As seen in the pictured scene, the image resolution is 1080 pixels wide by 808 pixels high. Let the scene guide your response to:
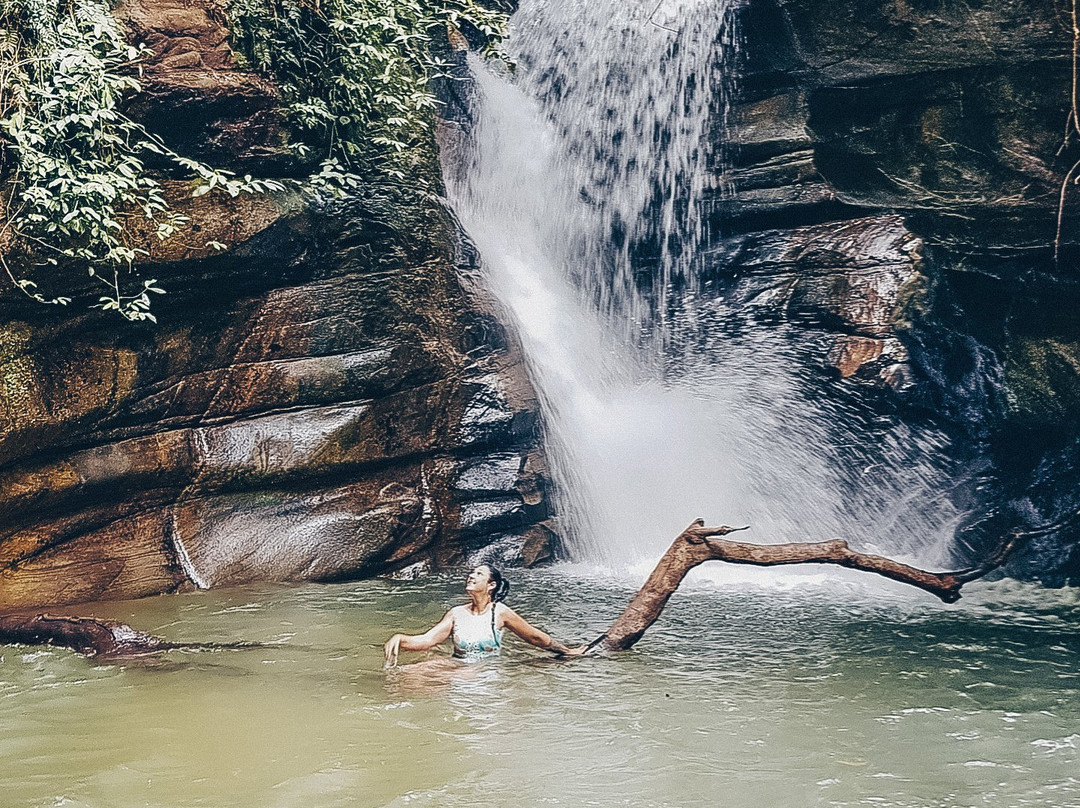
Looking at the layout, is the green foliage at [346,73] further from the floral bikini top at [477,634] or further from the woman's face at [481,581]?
the floral bikini top at [477,634]

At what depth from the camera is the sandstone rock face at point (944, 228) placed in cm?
955

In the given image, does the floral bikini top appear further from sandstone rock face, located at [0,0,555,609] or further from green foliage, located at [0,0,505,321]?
green foliage, located at [0,0,505,321]

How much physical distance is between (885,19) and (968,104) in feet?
4.21

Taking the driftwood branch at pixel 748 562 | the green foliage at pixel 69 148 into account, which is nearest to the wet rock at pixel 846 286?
the driftwood branch at pixel 748 562

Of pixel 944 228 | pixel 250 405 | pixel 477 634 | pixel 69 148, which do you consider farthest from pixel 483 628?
pixel 944 228

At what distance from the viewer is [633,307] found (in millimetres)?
11852

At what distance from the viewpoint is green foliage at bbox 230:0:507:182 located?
9430 millimetres

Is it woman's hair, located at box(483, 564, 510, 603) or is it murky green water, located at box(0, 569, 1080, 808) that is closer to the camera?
murky green water, located at box(0, 569, 1080, 808)

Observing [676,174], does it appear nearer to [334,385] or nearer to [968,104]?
[968,104]

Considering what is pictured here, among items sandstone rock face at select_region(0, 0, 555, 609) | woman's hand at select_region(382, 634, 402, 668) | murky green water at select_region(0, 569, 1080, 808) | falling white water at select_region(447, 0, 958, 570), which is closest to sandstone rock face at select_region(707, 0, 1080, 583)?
falling white water at select_region(447, 0, 958, 570)

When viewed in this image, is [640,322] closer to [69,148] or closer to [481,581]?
[481,581]

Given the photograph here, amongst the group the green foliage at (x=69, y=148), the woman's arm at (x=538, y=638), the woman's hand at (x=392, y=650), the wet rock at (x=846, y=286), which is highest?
the green foliage at (x=69, y=148)

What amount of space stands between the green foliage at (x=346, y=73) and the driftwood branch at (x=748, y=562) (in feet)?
18.6

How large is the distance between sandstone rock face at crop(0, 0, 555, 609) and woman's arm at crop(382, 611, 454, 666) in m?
2.99
